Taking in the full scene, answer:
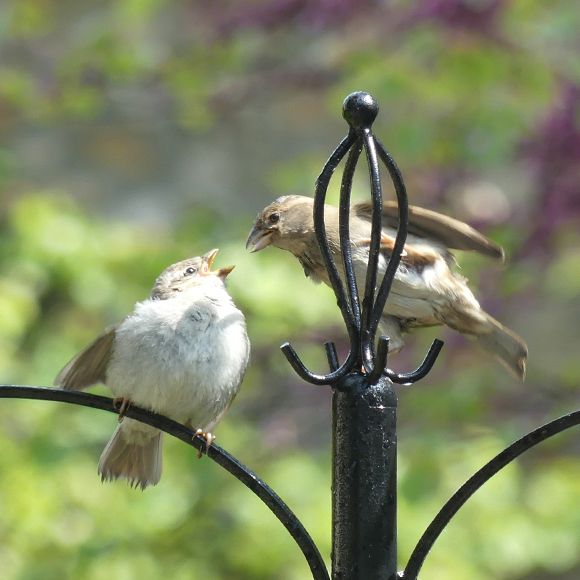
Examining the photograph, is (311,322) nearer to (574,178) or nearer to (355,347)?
(574,178)

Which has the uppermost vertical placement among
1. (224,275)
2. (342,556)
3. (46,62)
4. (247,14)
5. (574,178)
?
(46,62)

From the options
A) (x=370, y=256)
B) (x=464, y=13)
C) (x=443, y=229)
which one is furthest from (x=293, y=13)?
(x=370, y=256)

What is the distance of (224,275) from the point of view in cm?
245

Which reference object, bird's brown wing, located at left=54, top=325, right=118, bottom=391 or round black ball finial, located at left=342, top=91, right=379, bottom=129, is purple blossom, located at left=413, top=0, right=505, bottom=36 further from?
round black ball finial, located at left=342, top=91, right=379, bottom=129

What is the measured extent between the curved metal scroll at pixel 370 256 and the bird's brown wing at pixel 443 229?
2.56 ft

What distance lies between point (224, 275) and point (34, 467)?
5.46 ft

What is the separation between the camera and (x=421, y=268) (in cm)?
226

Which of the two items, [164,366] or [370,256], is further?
[164,366]

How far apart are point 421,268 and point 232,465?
104 cm

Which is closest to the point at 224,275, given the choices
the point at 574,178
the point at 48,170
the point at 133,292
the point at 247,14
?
the point at 133,292

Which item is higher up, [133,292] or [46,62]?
[46,62]

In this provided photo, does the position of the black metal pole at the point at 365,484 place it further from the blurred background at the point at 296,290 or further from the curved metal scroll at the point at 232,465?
the blurred background at the point at 296,290

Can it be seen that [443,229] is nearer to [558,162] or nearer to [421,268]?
[421,268]

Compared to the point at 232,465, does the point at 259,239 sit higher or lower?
higher
